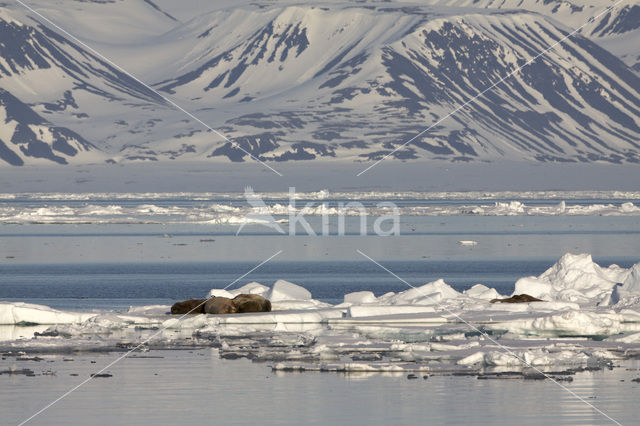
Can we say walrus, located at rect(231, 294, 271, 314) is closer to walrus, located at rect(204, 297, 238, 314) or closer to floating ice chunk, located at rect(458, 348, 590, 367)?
walrus, located at rect(204, 297, 238, 314)

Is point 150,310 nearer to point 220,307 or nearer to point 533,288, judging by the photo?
point 220,307

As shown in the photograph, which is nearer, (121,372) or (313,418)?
(313,418)

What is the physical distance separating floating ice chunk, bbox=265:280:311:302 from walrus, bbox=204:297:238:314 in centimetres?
248

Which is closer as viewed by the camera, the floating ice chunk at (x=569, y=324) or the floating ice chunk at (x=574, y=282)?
the floating ice chunk at (x=569, y=324)

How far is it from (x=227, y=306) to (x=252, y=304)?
0.62m

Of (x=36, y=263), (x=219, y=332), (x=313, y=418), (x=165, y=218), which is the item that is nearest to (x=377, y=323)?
(x=219, y=332)

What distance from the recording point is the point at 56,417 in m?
18.3

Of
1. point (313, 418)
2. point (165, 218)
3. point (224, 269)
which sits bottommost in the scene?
point (313, 418)

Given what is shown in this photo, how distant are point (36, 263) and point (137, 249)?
9.43 m

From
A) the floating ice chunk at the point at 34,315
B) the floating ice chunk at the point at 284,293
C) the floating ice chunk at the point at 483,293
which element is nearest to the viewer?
the floating ice chunk at the point at 34,315

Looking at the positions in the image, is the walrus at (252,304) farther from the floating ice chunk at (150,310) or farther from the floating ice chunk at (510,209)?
the floating ice chunk at (510,209)

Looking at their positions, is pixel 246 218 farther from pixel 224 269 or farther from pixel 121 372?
pixel 121 372

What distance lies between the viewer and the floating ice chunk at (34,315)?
29.4m

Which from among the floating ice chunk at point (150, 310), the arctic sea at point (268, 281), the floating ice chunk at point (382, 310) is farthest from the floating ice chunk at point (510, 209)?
the floating ice chunk at point (382, 310)
